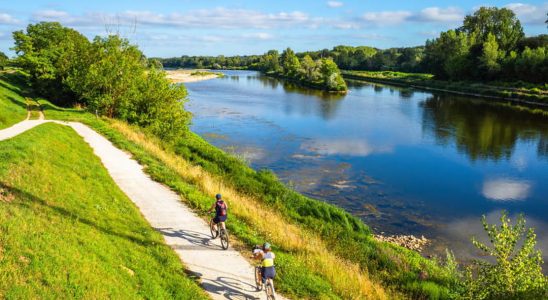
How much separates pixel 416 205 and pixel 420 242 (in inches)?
237

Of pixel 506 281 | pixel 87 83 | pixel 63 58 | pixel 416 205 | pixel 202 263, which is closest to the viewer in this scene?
pixel 506 281

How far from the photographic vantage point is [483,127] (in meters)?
58.0

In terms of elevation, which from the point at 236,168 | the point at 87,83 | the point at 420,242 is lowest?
the point at 420,242

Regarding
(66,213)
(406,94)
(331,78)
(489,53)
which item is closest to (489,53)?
(489,53)

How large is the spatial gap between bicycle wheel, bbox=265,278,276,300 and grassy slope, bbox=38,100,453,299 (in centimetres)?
90

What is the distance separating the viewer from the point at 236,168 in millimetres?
29125

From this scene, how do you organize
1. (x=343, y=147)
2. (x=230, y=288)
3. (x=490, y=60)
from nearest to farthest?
(x=230, y=288) → (x=343, y=147) → (x=490, y=60)

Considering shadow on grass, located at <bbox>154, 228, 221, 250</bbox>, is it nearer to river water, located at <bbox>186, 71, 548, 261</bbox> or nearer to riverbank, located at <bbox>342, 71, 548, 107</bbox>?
river water, located at <bbox>186, 71, 548, 261</bbox>

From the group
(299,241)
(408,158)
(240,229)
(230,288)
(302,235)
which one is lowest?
(408,158)

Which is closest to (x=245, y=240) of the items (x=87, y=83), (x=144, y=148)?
(x=144, y=148)

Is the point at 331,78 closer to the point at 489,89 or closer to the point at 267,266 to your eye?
the point at 489,89

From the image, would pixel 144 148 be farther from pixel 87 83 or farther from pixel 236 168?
pixel 87 83

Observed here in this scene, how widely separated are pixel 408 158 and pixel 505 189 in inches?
400

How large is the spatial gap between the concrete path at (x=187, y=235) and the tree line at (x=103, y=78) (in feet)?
41.5
